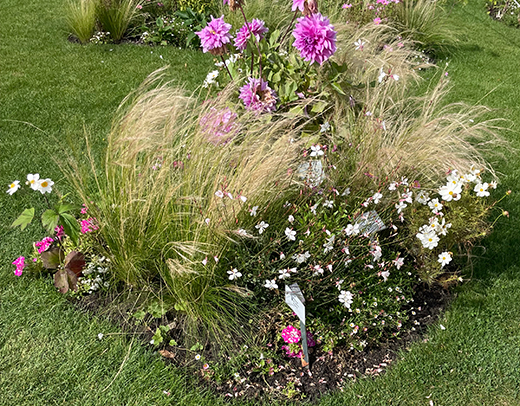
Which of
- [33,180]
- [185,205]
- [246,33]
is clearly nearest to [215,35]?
[246,33]

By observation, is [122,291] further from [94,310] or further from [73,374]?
[73,374]

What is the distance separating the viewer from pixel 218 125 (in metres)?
2.49

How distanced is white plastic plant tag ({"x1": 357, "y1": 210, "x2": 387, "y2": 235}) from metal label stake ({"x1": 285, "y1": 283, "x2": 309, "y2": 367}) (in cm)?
48

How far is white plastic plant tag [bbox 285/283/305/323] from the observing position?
204cm

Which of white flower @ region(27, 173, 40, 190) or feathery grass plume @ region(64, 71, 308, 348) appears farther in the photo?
feathery grass plume @ region(64, 71, 308, 348)

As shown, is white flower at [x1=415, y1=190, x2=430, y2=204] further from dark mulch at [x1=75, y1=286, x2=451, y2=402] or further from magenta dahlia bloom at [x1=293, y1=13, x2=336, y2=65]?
magenta dahlia bloom at [x1=293, y1=13, x2=336, y2=65]

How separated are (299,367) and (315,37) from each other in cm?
170

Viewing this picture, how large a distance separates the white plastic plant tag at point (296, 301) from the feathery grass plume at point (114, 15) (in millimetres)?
4808

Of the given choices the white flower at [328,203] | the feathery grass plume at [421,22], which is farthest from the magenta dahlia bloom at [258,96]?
the feathery grass plume at [421,22]

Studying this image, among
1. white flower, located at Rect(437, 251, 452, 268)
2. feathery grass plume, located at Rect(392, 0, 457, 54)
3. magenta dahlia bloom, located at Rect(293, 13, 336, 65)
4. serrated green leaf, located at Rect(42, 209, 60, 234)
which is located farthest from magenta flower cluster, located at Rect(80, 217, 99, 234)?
feathery grass plume, located at Rect(392, 0, 457, 54)

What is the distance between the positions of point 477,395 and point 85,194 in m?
2.21

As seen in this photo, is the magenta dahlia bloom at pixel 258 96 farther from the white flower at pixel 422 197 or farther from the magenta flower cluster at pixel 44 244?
the magenta flower cluster at pixel 44 244

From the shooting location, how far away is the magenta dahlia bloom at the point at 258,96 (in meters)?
2.79

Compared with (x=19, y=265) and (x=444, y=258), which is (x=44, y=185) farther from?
(x=444, y=258)
